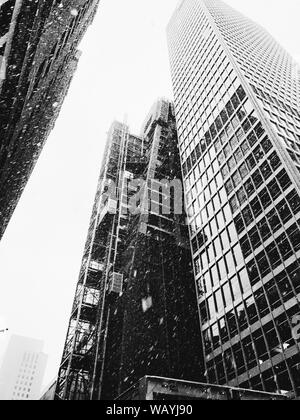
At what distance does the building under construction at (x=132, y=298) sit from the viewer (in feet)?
86.5

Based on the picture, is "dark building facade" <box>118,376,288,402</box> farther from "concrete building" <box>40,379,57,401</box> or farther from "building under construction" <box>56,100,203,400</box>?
"concrete building" <box>40,379,57,401</box>

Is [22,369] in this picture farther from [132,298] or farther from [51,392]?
[132,298]

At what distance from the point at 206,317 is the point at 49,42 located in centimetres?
2581

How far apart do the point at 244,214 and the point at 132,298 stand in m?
12.4

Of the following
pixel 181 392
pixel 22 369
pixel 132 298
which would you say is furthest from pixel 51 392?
pixel 22 369

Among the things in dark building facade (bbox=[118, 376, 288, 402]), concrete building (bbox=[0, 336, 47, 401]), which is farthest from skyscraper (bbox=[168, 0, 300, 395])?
concrete building (bbox=[0, 336, 47, 401])

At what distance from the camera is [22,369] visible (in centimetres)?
14638

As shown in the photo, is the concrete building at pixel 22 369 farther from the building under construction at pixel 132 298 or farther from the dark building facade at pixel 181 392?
the dark building facade at pixel 181 392

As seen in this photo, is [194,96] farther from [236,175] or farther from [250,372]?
[250,372]

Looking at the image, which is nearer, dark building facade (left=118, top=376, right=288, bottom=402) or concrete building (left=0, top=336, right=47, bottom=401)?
dark building facade (left=118, top=376, right=288, bottom=402)

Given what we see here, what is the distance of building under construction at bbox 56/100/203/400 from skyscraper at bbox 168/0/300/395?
2.24m

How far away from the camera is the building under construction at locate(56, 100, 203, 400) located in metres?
26.4

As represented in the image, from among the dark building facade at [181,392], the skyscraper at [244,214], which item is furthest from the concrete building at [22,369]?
the dark building facade at [181,392]

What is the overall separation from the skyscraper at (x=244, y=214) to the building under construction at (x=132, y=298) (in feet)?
7.35
